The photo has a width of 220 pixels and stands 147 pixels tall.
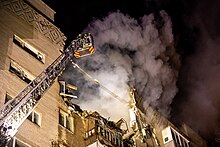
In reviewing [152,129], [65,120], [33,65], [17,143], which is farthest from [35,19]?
[152,129]

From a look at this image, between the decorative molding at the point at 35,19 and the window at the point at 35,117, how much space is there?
23.9ft

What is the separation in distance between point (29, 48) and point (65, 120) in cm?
522

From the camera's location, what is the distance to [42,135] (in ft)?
79.9

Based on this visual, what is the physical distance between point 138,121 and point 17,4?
11551 millimetres

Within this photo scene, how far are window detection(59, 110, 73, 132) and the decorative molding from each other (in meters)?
6.09

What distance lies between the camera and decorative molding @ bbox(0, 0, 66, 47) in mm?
29125

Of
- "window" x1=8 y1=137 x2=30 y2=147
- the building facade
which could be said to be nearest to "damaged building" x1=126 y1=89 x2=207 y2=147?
the building facade

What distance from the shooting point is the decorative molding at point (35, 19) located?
29125mm

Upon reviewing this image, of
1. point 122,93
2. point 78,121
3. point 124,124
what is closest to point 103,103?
point 122,93

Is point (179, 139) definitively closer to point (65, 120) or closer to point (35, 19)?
point (65, 120)

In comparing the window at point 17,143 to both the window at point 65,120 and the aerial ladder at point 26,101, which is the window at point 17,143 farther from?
the window at point 65,120

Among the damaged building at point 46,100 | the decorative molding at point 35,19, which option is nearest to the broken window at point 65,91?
the damaged building at point 46,100

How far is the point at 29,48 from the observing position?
93.8 ft

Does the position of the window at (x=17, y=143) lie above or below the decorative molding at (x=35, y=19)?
below
